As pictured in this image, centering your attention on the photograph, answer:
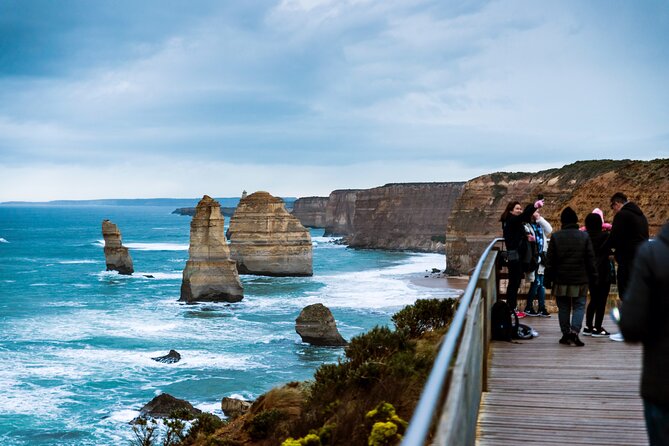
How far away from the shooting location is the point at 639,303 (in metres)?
3.55

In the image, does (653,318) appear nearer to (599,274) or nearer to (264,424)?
(599,274)

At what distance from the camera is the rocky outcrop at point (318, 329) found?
37.4 meters

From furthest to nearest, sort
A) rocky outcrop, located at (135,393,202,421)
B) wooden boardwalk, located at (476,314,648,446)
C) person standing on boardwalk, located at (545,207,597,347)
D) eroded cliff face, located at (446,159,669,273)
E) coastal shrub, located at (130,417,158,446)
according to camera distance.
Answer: eroded cliff face, located at (446,159,669,273), rocky outcrop, located at (135,393,202,421), coastal shrub, located at (130,417,158,446), person standing on boardwalk, located at (545,207,597,347), wooden boardwalk, located at (476,314,648,446)

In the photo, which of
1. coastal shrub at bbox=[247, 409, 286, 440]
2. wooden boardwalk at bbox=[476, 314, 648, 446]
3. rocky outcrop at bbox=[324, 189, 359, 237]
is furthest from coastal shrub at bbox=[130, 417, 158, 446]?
rocky outcrop at bbox=[324, 189, 359, 237]

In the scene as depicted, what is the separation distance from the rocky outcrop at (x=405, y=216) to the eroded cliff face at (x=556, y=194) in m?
41.8

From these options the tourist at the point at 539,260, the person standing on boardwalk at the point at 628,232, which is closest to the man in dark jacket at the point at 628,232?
the person standing on boardwalk at the point at 628,232

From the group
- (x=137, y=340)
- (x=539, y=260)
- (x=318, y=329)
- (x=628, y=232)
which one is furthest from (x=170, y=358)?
(x=628, y=232)

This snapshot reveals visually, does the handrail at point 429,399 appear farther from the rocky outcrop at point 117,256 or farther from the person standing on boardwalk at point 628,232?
the rocky outcrop at point 117,256

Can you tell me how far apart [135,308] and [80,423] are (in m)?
28.5

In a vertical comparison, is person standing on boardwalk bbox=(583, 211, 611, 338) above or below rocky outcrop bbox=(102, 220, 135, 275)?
above

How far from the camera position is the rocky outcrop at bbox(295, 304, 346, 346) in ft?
123

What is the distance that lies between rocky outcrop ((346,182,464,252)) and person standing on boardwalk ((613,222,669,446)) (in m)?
122

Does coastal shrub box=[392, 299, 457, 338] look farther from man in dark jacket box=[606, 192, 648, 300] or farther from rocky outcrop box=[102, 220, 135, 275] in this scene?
rocky outcrop box=[102, 220, 135, 275]

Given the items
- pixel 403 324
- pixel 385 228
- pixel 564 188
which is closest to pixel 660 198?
pixel 403 324
